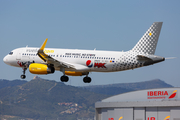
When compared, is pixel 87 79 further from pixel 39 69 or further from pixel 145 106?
pixel 145 106

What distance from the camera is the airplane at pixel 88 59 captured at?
6469 cm

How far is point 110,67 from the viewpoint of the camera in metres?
65.8

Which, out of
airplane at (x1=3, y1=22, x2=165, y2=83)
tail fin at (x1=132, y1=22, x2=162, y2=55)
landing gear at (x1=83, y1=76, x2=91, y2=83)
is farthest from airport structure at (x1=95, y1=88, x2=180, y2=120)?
tail fin at (x1=132, y1=22, x2=162, y2=55)

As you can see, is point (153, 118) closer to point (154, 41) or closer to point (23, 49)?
point (154, 41)

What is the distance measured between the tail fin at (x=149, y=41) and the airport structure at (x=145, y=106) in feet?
33.2

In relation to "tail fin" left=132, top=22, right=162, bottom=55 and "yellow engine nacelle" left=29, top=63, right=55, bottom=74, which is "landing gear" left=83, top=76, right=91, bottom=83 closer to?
"yellow engine nacelle" left=29, top=63, right=55, bottom=74

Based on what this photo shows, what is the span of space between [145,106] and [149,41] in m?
15.9

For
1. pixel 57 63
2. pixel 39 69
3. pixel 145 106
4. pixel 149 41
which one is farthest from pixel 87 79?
pixel 145 106

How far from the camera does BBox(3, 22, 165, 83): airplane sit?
64.7 metres

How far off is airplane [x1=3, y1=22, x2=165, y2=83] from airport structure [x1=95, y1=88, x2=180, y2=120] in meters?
6.36

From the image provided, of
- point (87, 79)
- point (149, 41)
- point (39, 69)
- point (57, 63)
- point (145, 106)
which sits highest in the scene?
point (149, 41)

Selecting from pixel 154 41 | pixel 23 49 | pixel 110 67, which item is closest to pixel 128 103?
pixel 110 67

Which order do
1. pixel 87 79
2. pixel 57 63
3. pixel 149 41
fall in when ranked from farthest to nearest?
pixel 87 79
pixel 149 41
pixel 57 63

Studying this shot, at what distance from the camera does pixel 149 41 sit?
68.7 meters
